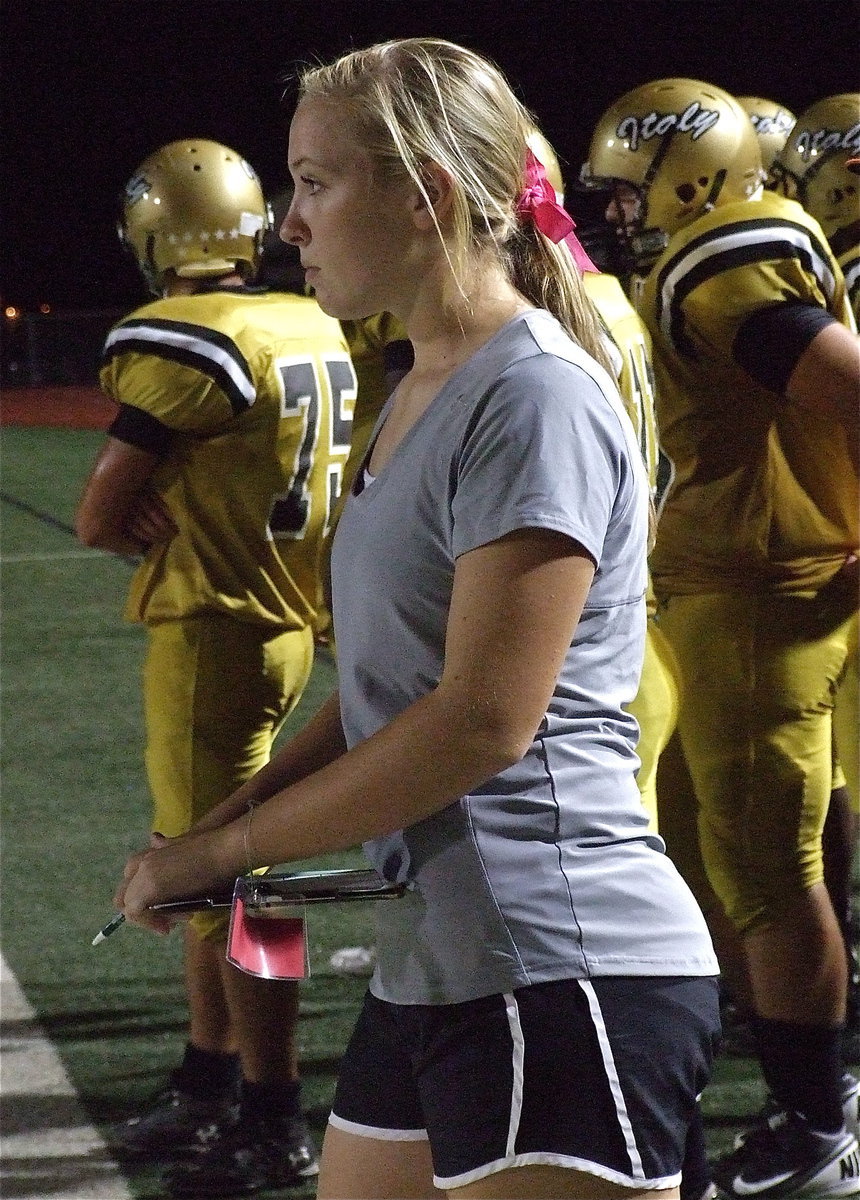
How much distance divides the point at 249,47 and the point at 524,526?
26.6m

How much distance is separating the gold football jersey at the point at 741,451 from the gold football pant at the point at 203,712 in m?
0.84

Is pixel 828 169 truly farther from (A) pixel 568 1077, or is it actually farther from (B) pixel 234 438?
(A) pixel 568 1077

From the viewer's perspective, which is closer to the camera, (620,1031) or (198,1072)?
(620,1031)

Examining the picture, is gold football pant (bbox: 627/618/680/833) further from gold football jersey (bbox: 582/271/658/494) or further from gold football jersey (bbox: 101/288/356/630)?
gold football jersey (bbox: 101/288/356/630)

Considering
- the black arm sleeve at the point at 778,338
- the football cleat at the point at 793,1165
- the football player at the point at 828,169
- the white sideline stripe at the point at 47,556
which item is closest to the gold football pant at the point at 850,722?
the black arm sleeve at the point at 778,338

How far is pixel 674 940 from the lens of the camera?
5.20 feet

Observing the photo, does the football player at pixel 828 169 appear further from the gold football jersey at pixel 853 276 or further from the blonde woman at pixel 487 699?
the blonde woman at pixel 487 699

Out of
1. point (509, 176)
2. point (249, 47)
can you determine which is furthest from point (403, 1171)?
point (249, 47)

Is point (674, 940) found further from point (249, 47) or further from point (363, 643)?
point (249, 47)

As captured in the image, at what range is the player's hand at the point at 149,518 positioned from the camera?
3.36 meters

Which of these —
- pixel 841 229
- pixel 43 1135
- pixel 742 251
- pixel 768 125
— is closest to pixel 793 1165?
pixel 43 1135

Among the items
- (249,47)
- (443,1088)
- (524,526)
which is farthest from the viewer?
(249,47)

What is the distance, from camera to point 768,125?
5.49 metres

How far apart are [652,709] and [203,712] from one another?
91 centimetres
